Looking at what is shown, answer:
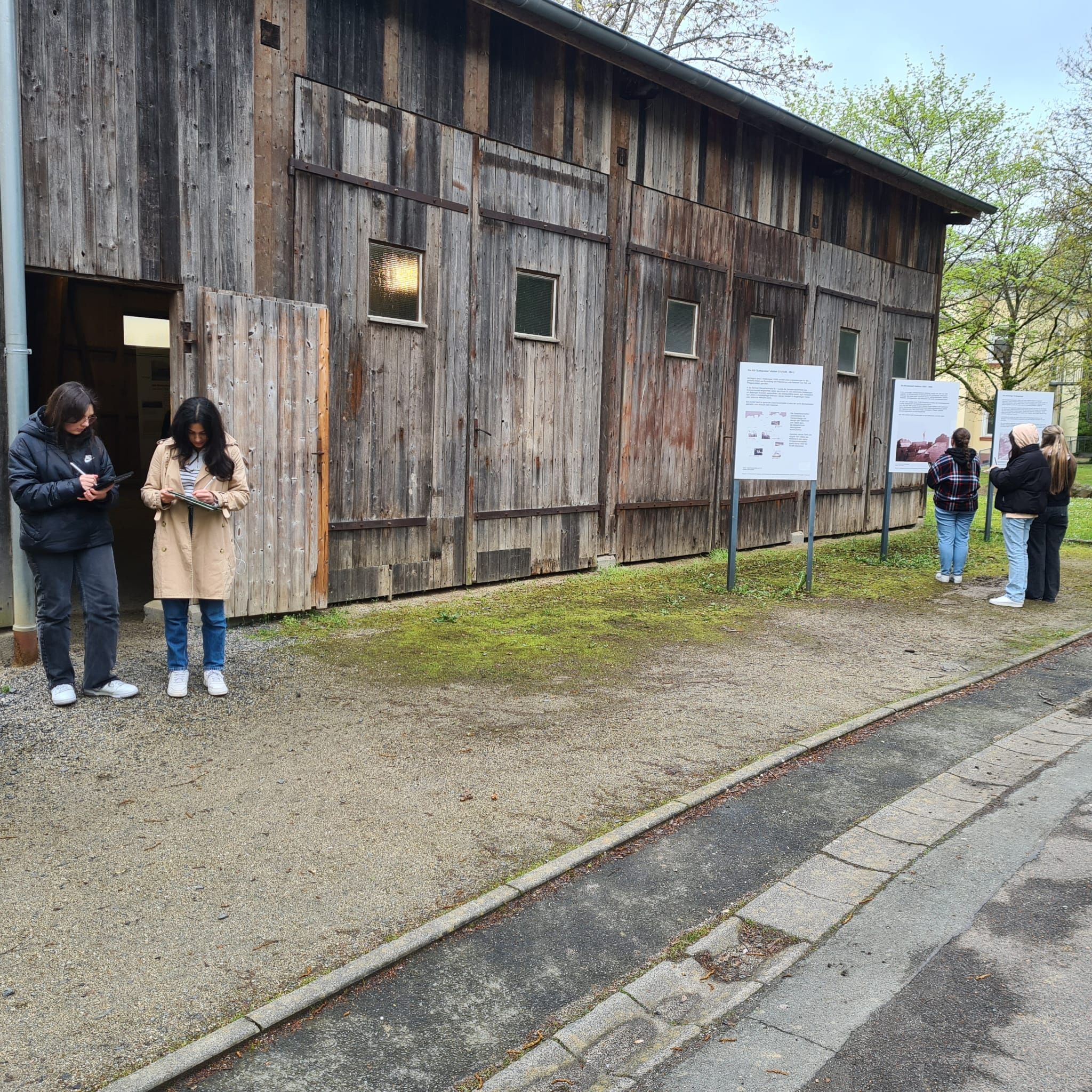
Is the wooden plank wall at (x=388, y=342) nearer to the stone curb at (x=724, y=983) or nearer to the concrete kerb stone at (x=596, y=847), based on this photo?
the concrete kerb stone at (x=596, y=847)

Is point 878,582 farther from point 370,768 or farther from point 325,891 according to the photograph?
point 325,891

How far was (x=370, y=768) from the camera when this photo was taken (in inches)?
201

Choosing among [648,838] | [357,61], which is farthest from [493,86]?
[648,838]

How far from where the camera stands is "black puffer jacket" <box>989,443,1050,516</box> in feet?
31.8

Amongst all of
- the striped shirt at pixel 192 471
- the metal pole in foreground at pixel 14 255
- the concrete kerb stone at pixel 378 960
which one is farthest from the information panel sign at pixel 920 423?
the concrete kerb stone at pixel 378 960

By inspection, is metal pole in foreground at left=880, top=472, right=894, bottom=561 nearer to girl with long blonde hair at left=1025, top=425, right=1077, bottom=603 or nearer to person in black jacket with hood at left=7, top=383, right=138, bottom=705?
girl with long blonde hair at left=1025, top=425, right=1077, bottom=603

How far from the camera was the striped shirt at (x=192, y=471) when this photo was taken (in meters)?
6.03

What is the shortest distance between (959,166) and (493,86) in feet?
84.1

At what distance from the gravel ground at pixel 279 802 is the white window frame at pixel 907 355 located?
9.82m

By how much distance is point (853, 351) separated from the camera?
15.7 metres

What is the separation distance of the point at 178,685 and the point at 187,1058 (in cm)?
365

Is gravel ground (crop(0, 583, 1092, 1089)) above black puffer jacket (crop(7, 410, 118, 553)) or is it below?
below

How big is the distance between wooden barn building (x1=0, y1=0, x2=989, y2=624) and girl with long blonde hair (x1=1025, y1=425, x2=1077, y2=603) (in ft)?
13.3

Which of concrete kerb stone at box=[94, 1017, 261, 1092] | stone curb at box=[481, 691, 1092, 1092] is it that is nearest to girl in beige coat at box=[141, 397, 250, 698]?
concrete kerb stone at box=[94, 1017, 261, 1092]
